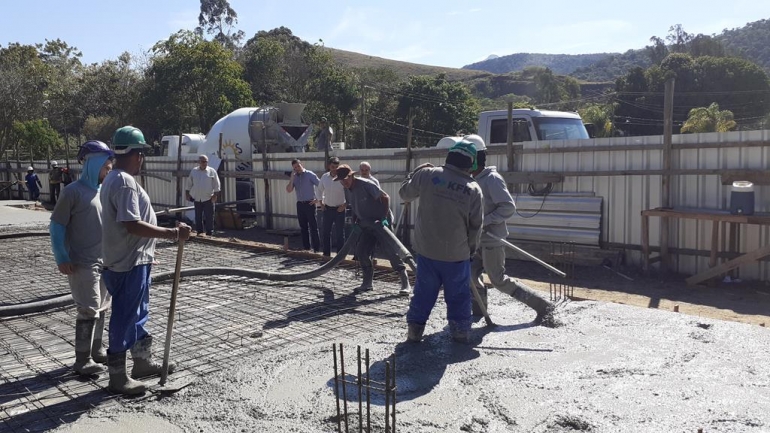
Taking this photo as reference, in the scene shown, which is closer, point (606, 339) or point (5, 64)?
point (606, 339)

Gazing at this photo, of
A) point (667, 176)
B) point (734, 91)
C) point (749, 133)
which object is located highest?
point (734, 91)

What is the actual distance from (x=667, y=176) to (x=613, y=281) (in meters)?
1.60

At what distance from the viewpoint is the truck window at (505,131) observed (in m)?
10.8

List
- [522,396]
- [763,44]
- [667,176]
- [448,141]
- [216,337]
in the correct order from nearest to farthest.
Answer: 1. [522,396]
2. [216,337]
3. [448,141]
4. [667,176]
5. [763,44]

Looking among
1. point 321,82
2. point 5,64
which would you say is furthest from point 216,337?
point 5,64

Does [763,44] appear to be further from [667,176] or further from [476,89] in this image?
[667,176]

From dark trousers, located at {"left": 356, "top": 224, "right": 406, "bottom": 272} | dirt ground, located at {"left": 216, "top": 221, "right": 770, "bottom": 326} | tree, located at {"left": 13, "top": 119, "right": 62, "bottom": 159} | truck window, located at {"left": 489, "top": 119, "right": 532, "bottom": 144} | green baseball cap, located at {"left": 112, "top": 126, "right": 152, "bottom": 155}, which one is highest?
tree, located at {"left": 13, "top": 119, "right": 62, "bottom": 159}

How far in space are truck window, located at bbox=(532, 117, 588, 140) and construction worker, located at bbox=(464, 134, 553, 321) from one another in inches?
199

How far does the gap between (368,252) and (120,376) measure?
12.5ft

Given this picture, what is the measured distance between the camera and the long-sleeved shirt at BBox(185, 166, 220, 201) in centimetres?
1266

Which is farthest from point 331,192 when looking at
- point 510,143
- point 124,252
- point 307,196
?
point 124,252

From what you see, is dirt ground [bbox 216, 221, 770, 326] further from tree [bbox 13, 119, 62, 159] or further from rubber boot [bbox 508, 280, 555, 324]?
tree [bbox 13, 119, 62, 159]

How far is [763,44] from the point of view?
13400 cm

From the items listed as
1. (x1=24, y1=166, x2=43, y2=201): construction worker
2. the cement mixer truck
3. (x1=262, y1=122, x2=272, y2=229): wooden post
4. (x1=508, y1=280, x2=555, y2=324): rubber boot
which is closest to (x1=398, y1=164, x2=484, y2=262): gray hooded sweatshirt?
(x1=508, y1=280, x2=555, y2=324): rubber boot
